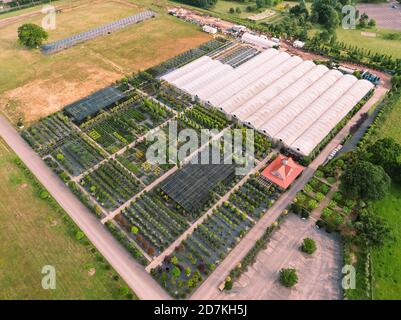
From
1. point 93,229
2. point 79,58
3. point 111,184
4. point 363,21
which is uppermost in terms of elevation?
point 363,21

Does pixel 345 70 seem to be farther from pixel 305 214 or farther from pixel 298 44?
pixel 305 214

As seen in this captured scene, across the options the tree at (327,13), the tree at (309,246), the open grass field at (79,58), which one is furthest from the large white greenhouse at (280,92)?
the tree at (327,13)

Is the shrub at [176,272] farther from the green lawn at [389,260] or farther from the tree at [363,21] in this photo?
the tree at [363,21]

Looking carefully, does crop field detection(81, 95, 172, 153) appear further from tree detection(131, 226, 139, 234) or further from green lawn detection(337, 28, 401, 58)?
green lawn detection(337, 28, 401, 58)

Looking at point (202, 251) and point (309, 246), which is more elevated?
point (309, 246)

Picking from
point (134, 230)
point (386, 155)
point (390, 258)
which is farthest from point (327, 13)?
point (134, 230)

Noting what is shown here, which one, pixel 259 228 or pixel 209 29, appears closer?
pixel 259 228

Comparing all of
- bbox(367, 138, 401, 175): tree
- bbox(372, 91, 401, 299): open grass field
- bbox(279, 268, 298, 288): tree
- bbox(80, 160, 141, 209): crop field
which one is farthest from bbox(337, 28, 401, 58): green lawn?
bbox(80, 160, 141, 209): crop field
